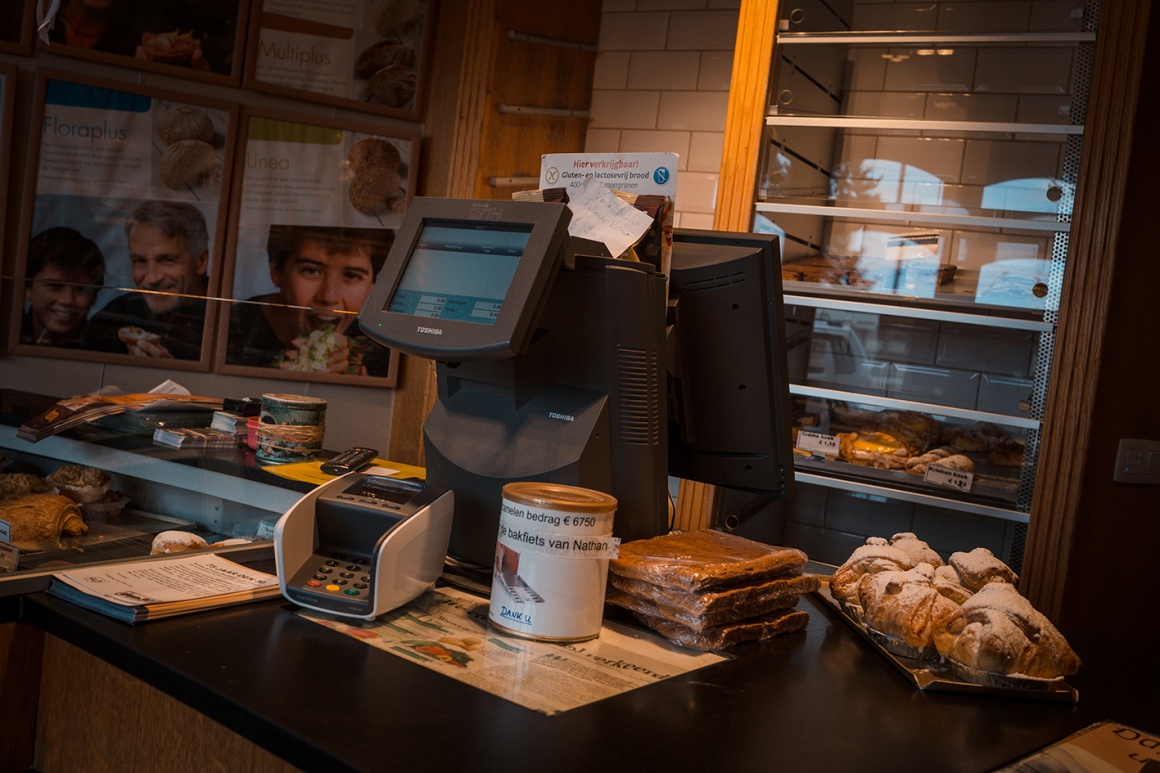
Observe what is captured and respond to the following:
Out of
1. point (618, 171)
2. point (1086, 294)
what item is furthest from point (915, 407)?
point (618, 171)

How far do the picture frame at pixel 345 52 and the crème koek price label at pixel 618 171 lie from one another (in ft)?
7.65

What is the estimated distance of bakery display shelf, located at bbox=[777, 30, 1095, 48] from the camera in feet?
9.37

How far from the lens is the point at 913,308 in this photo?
302 centimetres

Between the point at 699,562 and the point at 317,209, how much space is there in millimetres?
2864

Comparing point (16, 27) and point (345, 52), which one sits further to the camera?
point (345, 52)

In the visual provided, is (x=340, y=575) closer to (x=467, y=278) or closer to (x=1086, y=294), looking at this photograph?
(x=467, y=278)

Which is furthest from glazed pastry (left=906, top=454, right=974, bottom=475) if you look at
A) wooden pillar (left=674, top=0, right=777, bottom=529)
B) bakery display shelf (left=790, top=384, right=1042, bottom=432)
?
wooden pillar (left=674, top=0, right=777, bottom=529)

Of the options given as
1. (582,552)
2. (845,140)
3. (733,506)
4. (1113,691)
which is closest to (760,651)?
(582,552)

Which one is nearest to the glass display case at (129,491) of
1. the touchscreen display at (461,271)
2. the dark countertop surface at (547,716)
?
the dark countertop surface at (547,716)

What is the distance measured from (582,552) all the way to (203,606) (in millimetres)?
437

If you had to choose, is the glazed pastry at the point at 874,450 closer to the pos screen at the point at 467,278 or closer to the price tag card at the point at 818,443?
the price tag card at the point at 818,443

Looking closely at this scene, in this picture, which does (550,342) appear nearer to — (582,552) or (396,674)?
(582,552)

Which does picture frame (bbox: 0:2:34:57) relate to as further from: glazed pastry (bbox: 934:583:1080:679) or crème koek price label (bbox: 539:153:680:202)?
glazed pastry (bbox: 934:583:1080:679)

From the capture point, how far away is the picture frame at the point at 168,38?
330 cm
